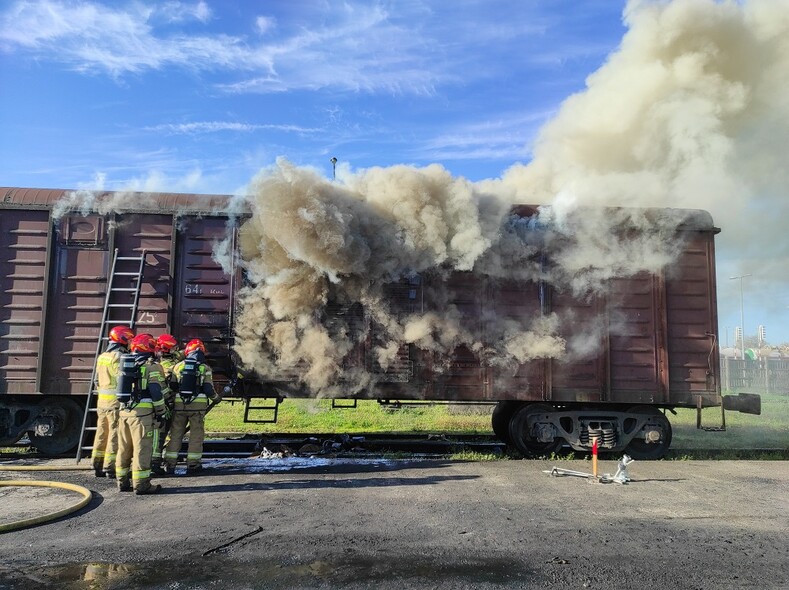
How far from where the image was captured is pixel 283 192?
25.3ft

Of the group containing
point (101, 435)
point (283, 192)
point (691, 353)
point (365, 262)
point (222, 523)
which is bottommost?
point (222, 523)

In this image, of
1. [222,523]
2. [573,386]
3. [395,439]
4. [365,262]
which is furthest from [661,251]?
[222,523]

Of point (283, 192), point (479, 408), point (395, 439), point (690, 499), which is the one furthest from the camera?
point (479, 408)

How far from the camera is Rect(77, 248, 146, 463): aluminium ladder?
7.91 metres

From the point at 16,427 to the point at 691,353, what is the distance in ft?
34.2

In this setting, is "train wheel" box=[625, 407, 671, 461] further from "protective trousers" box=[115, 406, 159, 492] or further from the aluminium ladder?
the aluminium ladder

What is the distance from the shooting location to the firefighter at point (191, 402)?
23.5 ft

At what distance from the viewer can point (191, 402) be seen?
7.35m

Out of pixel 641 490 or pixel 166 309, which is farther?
pixel 166 309

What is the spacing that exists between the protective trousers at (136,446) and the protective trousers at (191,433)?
28.5 inches

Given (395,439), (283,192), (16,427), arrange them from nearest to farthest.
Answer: (283,192), (16,427), (395,439)

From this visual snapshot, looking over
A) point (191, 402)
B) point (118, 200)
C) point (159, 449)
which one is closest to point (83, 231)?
point (118, 200)

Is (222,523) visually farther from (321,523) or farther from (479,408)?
(479,408)

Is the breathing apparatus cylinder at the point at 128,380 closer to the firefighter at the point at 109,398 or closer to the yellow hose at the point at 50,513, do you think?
the firefighter at the point at 109,398
